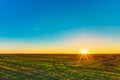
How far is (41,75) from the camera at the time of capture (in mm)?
33875

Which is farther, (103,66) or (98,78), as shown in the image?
(103,66)

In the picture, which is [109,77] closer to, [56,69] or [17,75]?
[56,69]

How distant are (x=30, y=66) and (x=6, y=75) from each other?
7581 millimetres

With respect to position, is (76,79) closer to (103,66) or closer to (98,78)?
(98,78)

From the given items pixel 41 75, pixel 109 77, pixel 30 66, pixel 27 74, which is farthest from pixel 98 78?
pixel 30 66

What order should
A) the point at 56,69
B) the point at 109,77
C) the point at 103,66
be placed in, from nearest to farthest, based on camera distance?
the point at 109,77
the point at 56,69
the point at 103,66

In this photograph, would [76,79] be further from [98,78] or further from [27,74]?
[27,74]

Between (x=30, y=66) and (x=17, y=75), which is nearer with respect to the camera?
(x=17, y=75)

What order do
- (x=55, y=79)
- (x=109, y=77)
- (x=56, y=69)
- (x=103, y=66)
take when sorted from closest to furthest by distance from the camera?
(x=55, y=79), (x=109, y=77), (x=56, y=69), (x=103, y=66)

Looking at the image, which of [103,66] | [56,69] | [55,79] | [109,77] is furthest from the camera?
[103,66]

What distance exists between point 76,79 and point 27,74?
7554 millimetres

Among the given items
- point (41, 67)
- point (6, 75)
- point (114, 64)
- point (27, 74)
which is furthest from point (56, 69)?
point (114, 64)

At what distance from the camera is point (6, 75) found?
33.5 m

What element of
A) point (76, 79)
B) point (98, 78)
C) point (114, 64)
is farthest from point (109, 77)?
point (114, 64)
